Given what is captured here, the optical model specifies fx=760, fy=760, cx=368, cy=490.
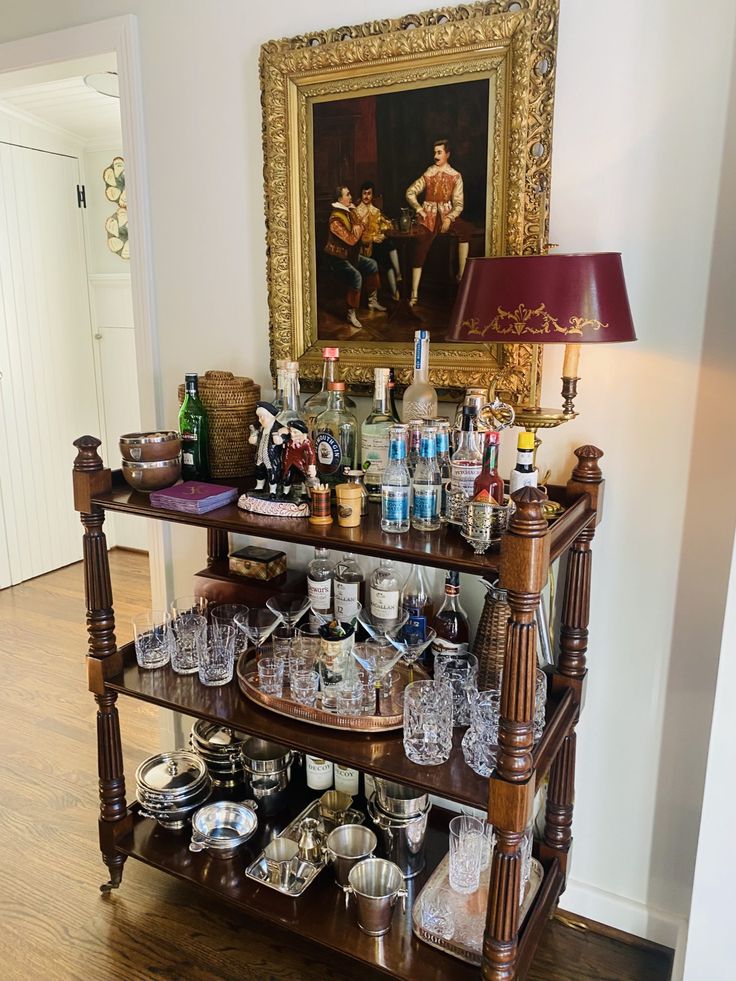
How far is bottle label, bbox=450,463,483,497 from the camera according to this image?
1.40m

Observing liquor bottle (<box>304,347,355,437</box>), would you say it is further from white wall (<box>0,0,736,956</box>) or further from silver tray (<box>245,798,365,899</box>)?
silver tray (<box>245,798,365,899</box>)

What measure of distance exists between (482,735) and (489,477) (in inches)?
20.7

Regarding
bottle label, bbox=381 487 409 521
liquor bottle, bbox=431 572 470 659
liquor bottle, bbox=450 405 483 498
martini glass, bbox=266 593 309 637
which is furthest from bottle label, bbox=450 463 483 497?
martini glass, bbox=266 593 309 637

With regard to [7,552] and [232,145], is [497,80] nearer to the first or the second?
[232,145]

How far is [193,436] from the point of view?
5.94 feet

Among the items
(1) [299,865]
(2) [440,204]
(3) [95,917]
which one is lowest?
(3) [95,917]

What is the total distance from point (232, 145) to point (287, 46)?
0.27 m

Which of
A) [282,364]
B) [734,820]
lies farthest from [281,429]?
[734,820]

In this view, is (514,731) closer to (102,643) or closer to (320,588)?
(320,588)

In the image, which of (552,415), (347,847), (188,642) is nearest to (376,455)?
(552,415)

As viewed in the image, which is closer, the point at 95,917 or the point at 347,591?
the point at 347,591

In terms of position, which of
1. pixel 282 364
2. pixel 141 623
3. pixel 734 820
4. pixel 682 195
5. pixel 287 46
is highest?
pixel 287 46

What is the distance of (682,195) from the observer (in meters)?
1.46

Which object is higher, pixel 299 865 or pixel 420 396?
pixel 420 396
